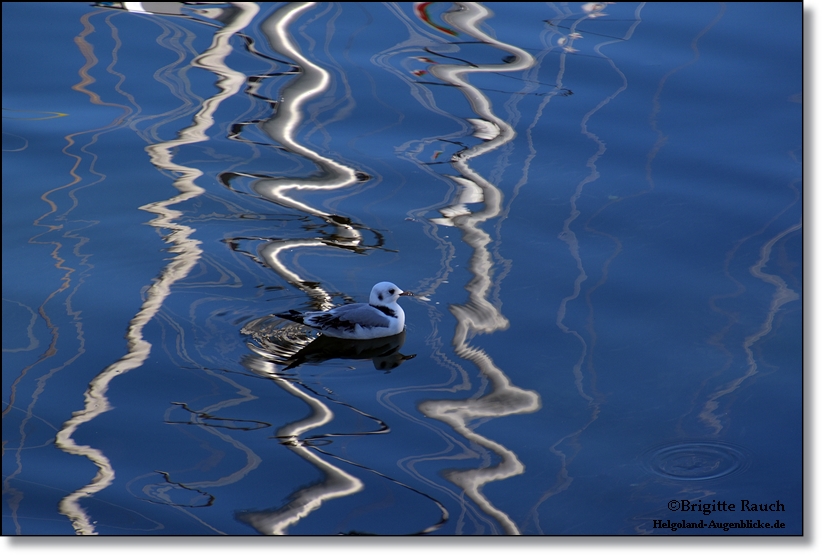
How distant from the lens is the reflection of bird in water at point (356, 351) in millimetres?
6855

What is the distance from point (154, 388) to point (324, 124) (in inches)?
169

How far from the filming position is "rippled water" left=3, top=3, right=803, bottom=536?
5.71 meters

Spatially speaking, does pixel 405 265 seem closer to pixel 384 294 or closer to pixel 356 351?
pixel 384 294

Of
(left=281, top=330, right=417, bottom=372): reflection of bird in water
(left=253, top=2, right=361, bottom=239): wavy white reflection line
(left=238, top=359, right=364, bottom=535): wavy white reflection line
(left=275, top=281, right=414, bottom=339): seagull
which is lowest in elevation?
(left=238, top=359, right=364, bottom=535): wavy white reflection line

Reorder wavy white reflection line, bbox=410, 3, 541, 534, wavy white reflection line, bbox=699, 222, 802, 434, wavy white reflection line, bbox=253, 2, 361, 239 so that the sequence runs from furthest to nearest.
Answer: wavy white reflection line, bbox=253, 2, 361, 239 < wavy white reflection line, bbox=699, 222, 802, 434 < wavy white reflection line, bbox=410, 3, 541, 534

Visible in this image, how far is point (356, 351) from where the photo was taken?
23.3 ft

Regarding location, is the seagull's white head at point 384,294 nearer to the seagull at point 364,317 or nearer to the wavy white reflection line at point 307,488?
the seagull at point 364,317

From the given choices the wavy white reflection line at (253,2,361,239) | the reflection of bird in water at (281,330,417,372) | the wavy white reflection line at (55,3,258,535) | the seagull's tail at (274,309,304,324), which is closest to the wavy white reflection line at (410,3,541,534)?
the reflection of bird in water at (281,330,417,372)

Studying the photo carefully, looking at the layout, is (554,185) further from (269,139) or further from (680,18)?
(680,18)

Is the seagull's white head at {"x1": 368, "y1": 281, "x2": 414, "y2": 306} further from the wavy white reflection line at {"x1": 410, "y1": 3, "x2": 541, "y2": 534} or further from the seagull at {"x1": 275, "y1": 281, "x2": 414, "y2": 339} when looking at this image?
the wavy white reflection line at {"x1": 410, "y1": 3, "x2": 541, "y2": 534}

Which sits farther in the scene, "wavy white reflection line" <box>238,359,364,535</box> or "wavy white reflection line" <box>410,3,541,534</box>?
"wavy white reflection line" <box>410,3,541,534</box>

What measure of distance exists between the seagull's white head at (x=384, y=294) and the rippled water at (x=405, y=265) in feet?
1.01

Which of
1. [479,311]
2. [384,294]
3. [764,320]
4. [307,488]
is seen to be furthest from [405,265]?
[764,320]

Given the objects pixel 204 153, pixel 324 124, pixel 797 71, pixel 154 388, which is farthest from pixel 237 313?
pixel 797 71
